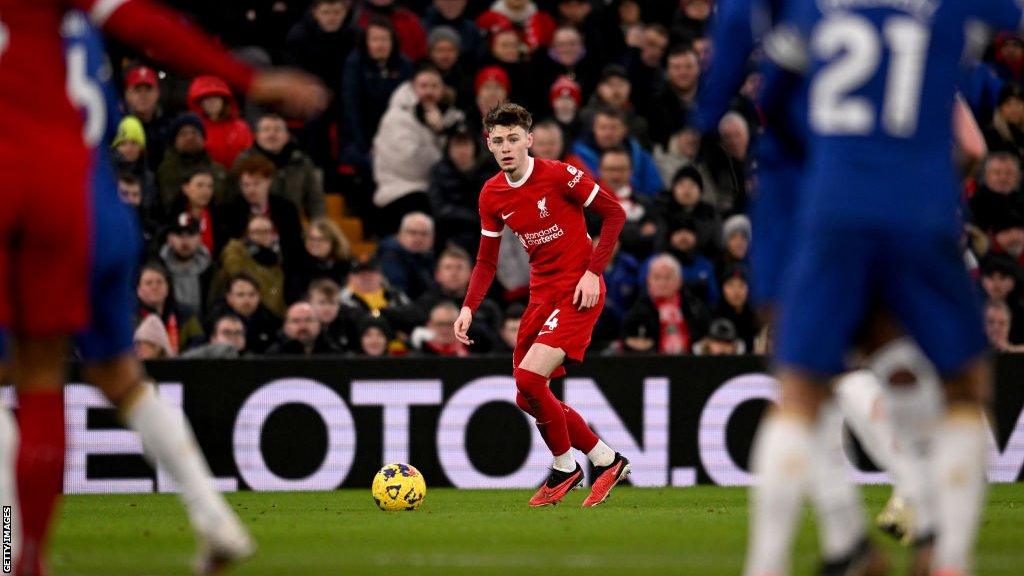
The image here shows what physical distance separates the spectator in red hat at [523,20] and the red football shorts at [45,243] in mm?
12253

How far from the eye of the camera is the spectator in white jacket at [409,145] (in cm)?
1605

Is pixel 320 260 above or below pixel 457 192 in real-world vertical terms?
below

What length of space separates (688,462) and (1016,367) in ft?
8.67

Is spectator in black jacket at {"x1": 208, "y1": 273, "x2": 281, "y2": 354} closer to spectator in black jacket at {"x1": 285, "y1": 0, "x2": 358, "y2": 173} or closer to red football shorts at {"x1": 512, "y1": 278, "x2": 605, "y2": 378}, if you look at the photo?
spectator in black jacket at {"x1": 285, "y1": 0, "x2": 358, "y2": 173}

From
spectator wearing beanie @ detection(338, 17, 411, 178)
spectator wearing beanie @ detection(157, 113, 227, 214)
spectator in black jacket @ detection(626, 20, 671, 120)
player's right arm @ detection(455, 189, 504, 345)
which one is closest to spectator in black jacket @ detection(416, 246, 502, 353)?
spectator wearing beanie @ detection(157, 113, 227, 214)

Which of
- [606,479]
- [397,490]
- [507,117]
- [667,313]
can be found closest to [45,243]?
[397,490]

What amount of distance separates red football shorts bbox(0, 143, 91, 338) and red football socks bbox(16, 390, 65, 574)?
0.25m

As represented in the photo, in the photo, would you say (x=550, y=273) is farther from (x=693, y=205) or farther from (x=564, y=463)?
(x=693, y=205)

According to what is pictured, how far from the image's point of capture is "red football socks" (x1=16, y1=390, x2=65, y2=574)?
5.79m

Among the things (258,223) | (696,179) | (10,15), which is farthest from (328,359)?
(10,15)

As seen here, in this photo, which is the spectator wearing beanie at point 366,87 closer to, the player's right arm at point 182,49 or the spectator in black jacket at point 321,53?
the spectator in black jacket at point 321,53

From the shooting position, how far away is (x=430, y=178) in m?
16.1

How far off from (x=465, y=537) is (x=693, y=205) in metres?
7.69

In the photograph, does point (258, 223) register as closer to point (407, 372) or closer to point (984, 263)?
point (407, 372)
